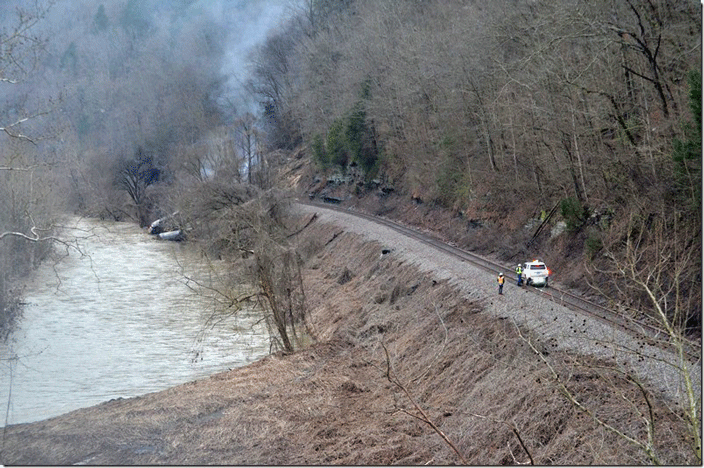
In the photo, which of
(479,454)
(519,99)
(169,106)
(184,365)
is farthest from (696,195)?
(169,106)

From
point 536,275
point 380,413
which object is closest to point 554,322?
point 536,275

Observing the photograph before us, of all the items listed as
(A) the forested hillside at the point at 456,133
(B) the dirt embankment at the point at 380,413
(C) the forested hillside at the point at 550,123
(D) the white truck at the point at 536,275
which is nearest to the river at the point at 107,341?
(B) the dirt embankment at the point at 380,413

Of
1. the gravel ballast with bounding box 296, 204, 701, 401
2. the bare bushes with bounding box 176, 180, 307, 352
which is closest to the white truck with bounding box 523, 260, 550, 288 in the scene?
the gravel ballast with bounding box 296, 204, 701, 401

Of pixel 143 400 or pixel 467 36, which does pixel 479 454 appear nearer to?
pixel 143 400

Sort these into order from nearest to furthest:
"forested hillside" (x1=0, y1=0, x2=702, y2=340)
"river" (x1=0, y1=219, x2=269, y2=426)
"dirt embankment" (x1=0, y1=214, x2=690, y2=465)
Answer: "dirt embankment" (x1=0, y1=214, x2=690, y2=465), "forested hillside" (x1=0, y1=0, x2=702, y2=340), "river" (x1=0, y1=219, x2=269, y2=426)

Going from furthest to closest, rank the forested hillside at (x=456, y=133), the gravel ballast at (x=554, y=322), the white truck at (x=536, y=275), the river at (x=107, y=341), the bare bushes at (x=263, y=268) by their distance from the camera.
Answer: the bare bushes at (x=263, y=268) < the white truck at (x=536, y=275) < the river at (x=107, y=341) < the forested hillside at (x=456, y=133) < the gravel ballast at (x=554, y=322)

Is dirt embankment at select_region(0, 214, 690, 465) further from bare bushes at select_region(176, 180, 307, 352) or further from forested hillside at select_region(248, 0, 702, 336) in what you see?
forested hillside at select_region(248, 0, 702, 336)

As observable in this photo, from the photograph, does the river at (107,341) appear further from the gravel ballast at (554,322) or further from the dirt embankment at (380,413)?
the gravel ballast at (554,322)
